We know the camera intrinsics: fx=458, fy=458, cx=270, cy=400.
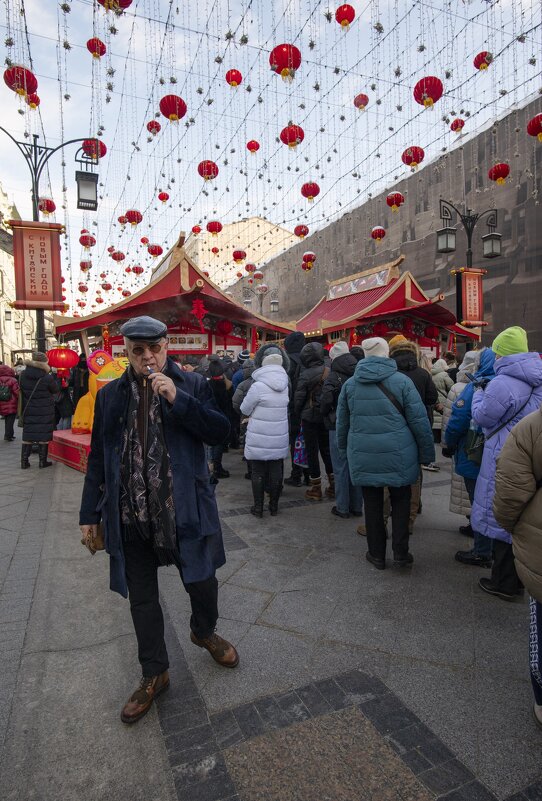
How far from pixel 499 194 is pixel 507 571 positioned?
1754 centimetres

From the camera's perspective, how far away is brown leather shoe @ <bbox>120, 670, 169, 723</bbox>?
2195mm

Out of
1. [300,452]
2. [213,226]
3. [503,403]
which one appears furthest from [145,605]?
[213,226]

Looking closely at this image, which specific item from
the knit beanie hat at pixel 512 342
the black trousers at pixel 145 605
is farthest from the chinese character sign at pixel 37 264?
the knit beanie hat at pixel 512 342

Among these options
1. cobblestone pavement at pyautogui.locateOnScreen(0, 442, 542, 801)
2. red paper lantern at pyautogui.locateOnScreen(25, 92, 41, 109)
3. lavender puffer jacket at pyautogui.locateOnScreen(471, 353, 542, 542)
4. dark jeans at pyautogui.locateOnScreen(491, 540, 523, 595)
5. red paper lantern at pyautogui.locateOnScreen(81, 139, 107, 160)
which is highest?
red paper lantern at pyautogui.locateOnScreen(81, 139, 107, 160)

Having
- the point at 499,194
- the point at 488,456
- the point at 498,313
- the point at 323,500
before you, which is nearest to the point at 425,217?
the point at 499,194

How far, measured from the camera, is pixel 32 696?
2.42m

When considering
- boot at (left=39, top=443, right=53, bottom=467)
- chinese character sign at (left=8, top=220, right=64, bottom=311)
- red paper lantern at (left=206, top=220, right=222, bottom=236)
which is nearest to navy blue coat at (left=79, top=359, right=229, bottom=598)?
boot at (left=39, top=443, right=53, bottom=467)

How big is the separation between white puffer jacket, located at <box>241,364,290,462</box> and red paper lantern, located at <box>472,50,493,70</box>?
311 inches

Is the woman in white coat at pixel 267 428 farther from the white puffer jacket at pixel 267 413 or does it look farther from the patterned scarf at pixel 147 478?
the patterned scarf at pixel 147 478

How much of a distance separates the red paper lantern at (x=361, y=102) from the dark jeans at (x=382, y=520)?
10.3 metres

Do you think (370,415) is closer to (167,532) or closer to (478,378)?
(478,378)

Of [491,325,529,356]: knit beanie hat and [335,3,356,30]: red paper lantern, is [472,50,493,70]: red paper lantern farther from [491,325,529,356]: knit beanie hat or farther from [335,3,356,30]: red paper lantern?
[491,325,529,356]: knit beanie hat

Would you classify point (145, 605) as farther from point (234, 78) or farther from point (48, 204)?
point (48, 204)

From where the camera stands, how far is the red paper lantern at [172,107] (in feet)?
28.3
